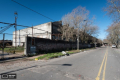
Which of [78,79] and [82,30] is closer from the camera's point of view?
[78,79]

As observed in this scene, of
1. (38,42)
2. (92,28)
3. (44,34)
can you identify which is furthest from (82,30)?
(38,42)

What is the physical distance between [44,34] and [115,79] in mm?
22934

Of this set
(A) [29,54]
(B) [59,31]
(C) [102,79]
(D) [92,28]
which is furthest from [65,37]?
(C) [102,79]

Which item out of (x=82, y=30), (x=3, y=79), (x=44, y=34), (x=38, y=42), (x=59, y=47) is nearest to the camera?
(x=3, y=79)

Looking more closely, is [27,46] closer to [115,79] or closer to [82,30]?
[115,79]

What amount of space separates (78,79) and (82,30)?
91.6 ft

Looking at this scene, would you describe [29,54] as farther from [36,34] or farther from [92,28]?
[92,28]

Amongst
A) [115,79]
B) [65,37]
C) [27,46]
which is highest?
[65,37]

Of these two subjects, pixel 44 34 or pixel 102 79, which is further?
pixel 44 34

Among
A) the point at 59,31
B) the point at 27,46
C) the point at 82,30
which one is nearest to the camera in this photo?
the point at 27,46

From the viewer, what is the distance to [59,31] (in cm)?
2728

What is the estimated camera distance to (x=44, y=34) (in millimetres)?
25203

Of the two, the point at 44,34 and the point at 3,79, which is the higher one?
the point at 44,34

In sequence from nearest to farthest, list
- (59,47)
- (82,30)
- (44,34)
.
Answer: (59,47)
(44,34)
(82,30)
